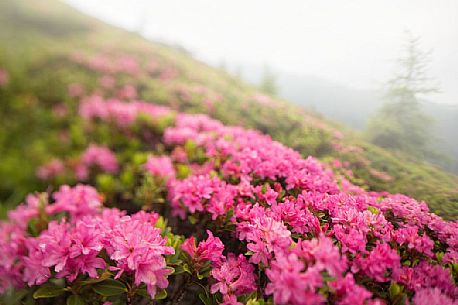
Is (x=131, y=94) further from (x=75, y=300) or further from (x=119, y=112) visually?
(x=75, y=300)

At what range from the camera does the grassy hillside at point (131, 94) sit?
8.59 ft

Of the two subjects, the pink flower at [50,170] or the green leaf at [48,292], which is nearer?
the green leaf at [48,292]

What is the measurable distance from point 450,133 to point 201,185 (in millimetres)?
2942

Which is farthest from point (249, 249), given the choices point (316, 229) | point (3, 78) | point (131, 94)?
point (3, 78)

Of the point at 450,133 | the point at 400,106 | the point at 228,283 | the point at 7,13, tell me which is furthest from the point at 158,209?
the point at 7,13

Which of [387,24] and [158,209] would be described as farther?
[387,24]

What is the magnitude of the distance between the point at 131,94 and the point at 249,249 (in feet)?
18.7

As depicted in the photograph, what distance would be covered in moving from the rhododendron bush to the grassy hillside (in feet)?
2.03

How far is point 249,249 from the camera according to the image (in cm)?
134

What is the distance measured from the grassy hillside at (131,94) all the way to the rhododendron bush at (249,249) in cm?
62

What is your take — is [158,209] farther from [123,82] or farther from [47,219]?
[123,82]

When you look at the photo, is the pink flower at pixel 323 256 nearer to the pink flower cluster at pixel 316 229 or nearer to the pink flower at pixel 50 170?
the pink flower cluster at pixel 316 229

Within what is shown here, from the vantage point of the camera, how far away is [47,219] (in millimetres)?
2285

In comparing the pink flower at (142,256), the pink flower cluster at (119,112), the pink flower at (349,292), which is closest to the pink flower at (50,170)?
the pink flower cluster at (119,112)
